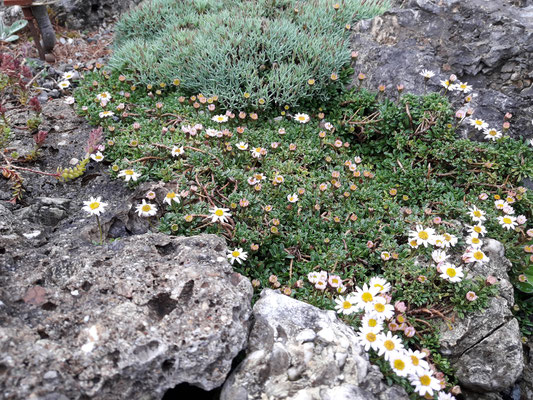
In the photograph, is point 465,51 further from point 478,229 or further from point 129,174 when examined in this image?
point 129,174

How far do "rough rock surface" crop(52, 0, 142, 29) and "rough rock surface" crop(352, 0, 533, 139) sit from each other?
15.7ft

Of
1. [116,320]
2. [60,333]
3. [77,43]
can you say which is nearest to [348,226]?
[116,320]

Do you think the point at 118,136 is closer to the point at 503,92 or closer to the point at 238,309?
the point at 238,309

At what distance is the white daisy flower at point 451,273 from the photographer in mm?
3031

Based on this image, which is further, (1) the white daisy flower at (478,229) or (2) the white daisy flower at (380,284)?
(1) the white daisy flower at (478,229)

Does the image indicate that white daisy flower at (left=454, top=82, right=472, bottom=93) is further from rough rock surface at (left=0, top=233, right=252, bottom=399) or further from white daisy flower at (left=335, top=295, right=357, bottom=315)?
rough rock surface at (left=0, top=233, right=252, bottom=399)

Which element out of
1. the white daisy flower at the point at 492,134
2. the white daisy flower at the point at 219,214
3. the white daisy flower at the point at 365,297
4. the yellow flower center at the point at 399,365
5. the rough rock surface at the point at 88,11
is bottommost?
the rough rock surface at the point at 88,11

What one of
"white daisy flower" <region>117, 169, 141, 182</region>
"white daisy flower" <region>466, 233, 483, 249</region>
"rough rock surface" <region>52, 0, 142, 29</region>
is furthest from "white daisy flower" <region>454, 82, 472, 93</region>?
"rough rock surface" <region>52, 0, 142, 29</region>

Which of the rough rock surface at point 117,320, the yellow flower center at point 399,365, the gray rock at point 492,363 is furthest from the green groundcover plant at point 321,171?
the rough rock surface at point 117,320

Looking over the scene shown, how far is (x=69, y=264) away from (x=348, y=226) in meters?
2.15

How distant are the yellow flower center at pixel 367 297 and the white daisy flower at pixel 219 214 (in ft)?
3.81

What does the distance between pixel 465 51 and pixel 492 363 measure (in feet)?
10.9

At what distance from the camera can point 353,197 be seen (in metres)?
3.87

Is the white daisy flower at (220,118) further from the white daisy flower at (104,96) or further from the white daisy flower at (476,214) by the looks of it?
the white daisy flower at (476,214)
